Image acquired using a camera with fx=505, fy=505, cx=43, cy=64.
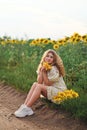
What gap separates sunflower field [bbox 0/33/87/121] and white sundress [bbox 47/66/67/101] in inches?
11.4

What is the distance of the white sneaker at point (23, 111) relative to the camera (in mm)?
8227

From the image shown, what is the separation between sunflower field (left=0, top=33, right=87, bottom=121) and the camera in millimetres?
8297

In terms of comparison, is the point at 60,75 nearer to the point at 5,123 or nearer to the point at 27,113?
the point at 27,113

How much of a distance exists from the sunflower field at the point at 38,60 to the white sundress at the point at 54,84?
29 centimetres

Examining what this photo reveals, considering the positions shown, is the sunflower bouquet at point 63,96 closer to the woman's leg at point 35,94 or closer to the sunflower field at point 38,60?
the sunflower field at point 38,60

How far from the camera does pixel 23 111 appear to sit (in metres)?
8.25

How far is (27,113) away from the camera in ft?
27.2

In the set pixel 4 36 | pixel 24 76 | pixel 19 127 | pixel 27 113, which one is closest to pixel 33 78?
pixel 24 76

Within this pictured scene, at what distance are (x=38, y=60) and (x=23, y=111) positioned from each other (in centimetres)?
367

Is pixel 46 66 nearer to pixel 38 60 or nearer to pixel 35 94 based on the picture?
pixel 35 94

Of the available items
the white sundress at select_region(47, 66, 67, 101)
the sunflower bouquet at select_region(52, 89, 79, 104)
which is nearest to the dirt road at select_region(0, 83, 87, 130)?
the sunflower bouquet at select_region(52, 89, 79, 104)

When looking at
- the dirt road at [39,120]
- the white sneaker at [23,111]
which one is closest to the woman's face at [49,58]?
the dirt road at [39,120]

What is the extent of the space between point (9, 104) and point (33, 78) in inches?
54.8

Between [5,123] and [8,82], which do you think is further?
[8,82]
